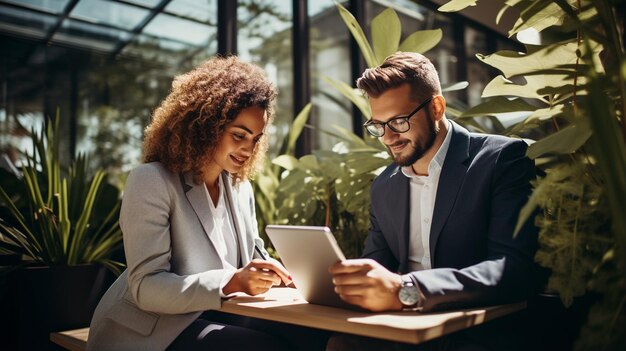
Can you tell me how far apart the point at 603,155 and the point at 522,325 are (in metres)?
0.74

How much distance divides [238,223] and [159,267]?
442 mm

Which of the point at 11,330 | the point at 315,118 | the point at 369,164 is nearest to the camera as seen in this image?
the point at 11,330

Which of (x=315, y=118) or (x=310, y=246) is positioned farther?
(x=315, y=118)

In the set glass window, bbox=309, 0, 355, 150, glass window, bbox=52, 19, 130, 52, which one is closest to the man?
glass window, bbox=309, 0, 355, 150

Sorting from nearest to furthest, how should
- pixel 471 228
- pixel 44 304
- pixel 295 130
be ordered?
pixel 471 228 < pixel 44 304 < pixel 295 130

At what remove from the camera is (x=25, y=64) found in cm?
454

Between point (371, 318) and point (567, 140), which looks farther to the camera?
point (567, 140)

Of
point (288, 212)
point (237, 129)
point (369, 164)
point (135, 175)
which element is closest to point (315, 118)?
point (288, 212)

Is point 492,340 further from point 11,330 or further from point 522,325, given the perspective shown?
point 11,330

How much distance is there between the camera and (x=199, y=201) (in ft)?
5.98

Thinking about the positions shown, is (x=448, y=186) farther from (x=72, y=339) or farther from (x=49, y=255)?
(x=49, y=255)

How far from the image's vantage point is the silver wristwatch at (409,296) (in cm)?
126

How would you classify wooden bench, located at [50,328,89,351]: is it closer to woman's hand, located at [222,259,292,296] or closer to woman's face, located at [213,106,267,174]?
woman's hand, located at [222,259,292,296]

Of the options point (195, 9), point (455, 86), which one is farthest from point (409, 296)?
point (195, 9)
